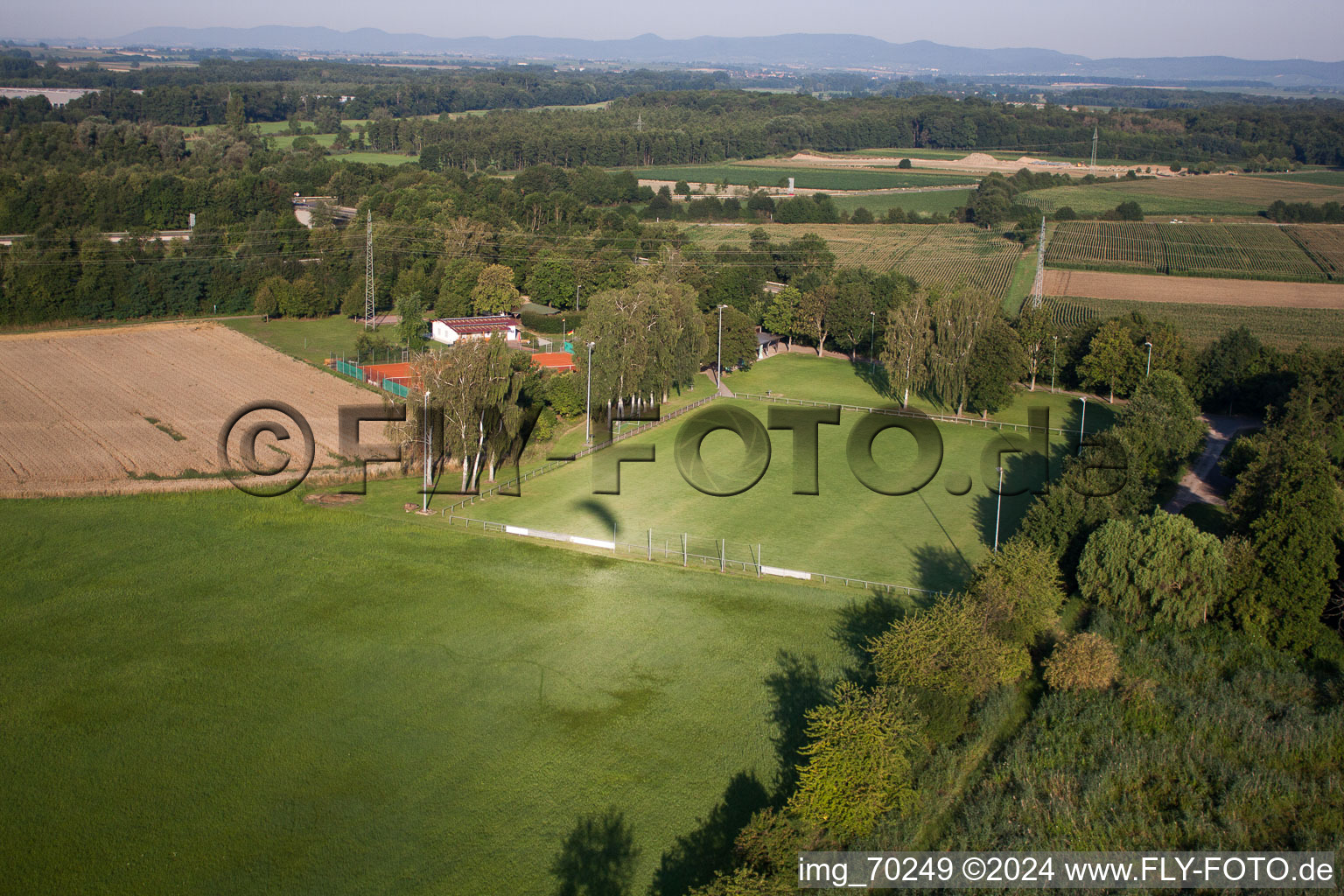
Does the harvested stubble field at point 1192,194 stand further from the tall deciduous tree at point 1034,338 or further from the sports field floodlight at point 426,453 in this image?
the sports field floodlight at point 426,453

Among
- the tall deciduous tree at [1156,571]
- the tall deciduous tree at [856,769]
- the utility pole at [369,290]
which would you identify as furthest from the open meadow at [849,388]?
the tall deciduous tree at [856,769]

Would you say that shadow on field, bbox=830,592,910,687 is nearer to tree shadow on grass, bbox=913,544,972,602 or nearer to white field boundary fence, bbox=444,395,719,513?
tree shadow on grass, bbox=913,544,972,602

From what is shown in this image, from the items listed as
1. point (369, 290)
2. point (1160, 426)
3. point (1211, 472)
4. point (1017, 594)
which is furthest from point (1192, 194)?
point (1017, 594)

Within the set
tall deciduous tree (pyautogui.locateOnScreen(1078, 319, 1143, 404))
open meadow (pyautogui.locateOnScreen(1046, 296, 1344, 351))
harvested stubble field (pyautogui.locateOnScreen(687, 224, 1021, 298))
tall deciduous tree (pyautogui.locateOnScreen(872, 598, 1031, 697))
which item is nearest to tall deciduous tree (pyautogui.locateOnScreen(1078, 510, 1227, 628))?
tall deciduous tree (pyautogui.locateOnScreen(872, 598, 1031, 697))

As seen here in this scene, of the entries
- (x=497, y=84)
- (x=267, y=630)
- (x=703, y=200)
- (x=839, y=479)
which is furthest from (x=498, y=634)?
(x=497, y=84)

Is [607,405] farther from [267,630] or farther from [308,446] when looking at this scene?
[267,630]

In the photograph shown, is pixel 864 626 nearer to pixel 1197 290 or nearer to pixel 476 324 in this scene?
pixel 476 324
